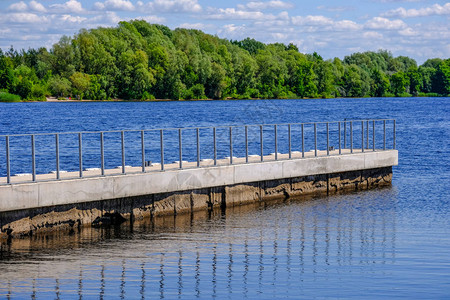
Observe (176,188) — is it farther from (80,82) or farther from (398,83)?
(398,83)

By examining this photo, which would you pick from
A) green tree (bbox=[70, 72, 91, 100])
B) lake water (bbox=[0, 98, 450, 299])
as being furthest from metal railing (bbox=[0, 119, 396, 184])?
green tree (bbox=[70, 72, 91, 100])

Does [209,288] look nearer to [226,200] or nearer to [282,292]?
[282,292]

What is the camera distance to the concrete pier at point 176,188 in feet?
57.3

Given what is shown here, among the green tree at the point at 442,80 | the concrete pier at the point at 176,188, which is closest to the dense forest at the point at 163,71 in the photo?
the green tree at the point at 442,80

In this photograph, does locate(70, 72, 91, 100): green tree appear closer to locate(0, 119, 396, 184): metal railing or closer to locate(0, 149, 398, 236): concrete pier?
locate(0, 119, 396, 184): metal railing

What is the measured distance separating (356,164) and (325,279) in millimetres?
11902

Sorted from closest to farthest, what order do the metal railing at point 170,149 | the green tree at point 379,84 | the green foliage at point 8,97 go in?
1. the metal railing at point 170,149
2. the green foliage at point 8,97
3. the green tree at point 379,84

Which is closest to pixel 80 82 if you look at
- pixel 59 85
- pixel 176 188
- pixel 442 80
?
pixel 59 85

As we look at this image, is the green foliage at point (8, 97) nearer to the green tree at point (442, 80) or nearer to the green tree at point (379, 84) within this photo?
the green tree at point (379, 84)

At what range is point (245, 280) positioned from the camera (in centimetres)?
1407

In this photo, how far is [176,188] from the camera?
2038cm

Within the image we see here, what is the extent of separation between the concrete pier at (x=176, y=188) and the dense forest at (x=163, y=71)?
9062 centimetres

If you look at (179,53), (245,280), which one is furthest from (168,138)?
(179,53)

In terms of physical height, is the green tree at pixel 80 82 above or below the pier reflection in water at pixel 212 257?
above
